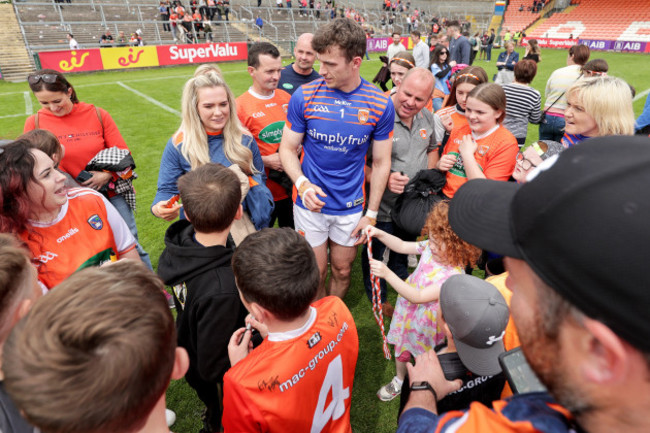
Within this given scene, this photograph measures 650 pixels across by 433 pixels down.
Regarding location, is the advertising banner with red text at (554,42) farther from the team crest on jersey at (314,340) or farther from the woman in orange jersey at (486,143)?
the team crest on jersey at (314,340)

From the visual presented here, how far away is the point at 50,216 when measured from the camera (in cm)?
228

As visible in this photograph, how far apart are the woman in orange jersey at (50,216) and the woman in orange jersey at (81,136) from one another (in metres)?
1.16

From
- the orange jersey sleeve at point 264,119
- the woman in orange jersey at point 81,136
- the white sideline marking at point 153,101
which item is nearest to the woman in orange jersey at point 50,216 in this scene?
the woman in orange jersey at point 81,136

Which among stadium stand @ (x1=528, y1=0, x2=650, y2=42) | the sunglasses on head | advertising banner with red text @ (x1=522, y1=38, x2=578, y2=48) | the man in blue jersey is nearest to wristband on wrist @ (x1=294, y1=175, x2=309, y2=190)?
the man in blue jersey

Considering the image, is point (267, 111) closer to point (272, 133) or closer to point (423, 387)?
point (272, 133)

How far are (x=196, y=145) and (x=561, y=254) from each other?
276cm

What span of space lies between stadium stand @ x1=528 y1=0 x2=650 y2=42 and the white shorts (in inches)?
1632

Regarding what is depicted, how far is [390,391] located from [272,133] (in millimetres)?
2755

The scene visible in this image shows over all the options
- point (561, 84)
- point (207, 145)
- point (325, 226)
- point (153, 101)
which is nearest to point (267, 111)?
point (207, 145)

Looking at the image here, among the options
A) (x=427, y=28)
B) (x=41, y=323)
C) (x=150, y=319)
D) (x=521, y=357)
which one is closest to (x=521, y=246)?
(x=521, y=357)

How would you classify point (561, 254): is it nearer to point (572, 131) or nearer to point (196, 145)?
point (196, 145)

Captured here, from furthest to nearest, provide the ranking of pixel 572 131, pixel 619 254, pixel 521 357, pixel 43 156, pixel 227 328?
pixel 572 131, pixel 43 156, pixel 227 328, pixel 521 357, pixel 619 254

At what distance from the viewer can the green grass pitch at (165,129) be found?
9.80 ft

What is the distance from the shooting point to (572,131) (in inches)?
124
